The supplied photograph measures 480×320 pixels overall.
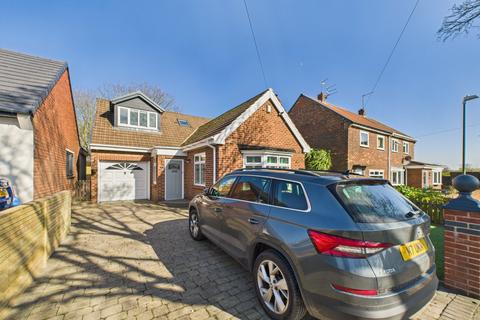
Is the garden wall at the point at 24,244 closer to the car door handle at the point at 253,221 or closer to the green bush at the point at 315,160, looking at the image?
the car door handle at the point at 253,221

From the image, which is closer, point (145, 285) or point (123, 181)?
point (145, 285)

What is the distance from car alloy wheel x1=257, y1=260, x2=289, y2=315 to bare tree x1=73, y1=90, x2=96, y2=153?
86.4 feet

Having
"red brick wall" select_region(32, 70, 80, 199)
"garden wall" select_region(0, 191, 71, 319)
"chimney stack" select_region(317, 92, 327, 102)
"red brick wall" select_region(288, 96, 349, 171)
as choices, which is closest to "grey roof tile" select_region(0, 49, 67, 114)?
"red brick wall" select_region(32, 70, 80, 199)

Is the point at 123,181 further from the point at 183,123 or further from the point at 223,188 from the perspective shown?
the point at 223,188

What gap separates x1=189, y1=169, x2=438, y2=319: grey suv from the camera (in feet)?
5.96

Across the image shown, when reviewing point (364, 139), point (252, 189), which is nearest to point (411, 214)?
point (252, 189)

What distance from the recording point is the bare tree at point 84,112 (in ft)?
74.1

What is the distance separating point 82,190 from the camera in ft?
36.0

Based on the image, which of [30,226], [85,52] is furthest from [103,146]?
[30,226]

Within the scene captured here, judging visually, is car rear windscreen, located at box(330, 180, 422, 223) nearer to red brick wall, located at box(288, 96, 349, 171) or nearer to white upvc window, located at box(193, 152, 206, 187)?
white upvc window, located at box(193, 152, 206, 187)

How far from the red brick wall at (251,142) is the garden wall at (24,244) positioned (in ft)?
18.1

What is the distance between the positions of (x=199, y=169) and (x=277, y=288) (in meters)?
8.33

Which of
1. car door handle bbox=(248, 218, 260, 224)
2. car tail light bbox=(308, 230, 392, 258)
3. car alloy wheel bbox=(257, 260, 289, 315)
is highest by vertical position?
car tail light bbox=(308, 230, 392, 258)

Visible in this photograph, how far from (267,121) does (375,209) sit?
29.0ft
